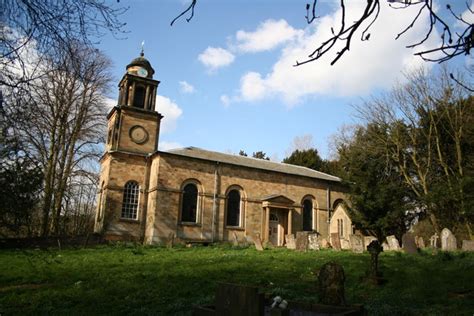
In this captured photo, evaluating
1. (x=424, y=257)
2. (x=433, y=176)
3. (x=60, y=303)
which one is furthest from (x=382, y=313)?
(x=433, y=176)

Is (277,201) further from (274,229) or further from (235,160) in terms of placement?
(235,160)

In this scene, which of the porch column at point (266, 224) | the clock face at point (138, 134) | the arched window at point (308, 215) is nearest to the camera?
the clock face at point (138, 134)

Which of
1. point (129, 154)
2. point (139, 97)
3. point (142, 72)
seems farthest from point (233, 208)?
point (142, 72)

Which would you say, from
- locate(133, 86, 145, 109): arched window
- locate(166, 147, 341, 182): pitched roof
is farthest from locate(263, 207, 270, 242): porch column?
locate(133, 86, 145, 109): arched window

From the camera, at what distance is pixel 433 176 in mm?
27719

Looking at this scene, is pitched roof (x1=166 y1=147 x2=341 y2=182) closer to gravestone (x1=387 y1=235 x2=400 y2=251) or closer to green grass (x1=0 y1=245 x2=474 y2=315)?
gravestone (x1=387 y1=235 x2=400 y2=251)

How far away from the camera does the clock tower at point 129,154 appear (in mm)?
24141

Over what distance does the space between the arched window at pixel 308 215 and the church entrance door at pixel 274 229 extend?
2713mm

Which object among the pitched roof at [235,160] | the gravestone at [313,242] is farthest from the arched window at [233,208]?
the gravestone at [313,242]

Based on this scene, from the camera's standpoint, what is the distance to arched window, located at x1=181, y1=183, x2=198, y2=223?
25203mm

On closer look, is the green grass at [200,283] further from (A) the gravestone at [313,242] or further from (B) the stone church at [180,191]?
(B) the stone church at [180,191]

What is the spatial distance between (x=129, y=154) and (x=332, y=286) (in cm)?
2082

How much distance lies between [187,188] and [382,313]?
19710 millimetres

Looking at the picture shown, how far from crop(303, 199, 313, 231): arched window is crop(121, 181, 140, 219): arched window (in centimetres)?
1295
